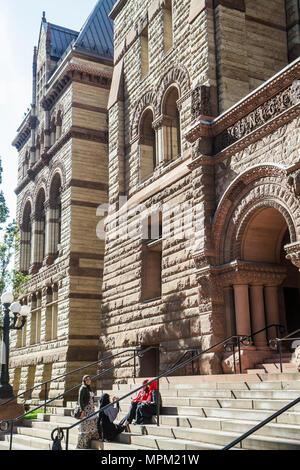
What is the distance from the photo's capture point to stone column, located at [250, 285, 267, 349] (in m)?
13.7

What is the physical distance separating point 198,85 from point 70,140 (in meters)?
13.4

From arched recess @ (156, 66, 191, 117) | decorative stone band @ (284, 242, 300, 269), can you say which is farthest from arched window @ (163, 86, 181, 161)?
decorative stone band @ (284, 242, 300, 269)

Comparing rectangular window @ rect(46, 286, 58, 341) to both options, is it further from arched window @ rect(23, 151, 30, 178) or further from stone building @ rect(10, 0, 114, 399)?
arched window @ rect(23, 151, 30, 178)

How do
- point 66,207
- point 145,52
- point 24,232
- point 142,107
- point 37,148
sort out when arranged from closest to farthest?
1. point 142,107
2. point 145,52
3. point 66,207
4. point 37,148
5. point 24,232

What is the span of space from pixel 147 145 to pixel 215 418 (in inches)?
500

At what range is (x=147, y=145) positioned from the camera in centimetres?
2064

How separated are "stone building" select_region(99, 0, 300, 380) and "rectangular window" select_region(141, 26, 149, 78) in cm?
5

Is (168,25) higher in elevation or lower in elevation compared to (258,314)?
higher

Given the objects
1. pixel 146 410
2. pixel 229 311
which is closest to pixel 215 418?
pixel 146 410

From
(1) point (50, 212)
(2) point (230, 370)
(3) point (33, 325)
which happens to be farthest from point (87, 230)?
(2) point (230, 370)

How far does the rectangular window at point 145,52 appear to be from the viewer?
2114cm

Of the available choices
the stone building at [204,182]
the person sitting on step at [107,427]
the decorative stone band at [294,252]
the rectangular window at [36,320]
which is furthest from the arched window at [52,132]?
the person sitting on step at [107,427]

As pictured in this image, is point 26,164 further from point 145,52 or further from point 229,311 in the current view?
point 229,311

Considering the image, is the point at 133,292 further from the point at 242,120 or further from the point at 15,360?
the point at 15,360
